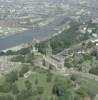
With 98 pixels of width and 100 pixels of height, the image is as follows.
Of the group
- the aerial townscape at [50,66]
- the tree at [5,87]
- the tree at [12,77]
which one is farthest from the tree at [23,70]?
the tree at [5,87]

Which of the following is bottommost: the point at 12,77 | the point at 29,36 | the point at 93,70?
the point at 29,36

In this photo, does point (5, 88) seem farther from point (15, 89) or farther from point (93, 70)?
point (93, 70)

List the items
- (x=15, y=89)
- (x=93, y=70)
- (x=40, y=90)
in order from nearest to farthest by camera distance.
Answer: (x=40, y=90), (x=15, y=89), (x=93, y=70)

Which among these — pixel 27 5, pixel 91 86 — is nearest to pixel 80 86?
pixel 91 86

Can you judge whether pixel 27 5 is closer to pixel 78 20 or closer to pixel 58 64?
pixel 78 20

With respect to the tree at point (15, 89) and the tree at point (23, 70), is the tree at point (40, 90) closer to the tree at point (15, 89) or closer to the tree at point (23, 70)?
the tree at point (15, 89)

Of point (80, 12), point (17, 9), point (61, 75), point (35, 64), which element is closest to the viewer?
point (61, 75)

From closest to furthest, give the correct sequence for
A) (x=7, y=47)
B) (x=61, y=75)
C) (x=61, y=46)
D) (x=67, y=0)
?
1. (x=61, y=75)
2. (x=61, y=46)
3. (x=7, y=47)
4. (x=67, y=0)

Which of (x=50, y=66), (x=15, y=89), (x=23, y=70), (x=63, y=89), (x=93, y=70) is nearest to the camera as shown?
(x=63, y=89)

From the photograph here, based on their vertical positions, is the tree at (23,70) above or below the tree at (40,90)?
above

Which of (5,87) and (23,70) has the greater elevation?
(23,70)

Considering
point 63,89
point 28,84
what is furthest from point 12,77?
point 63,89
